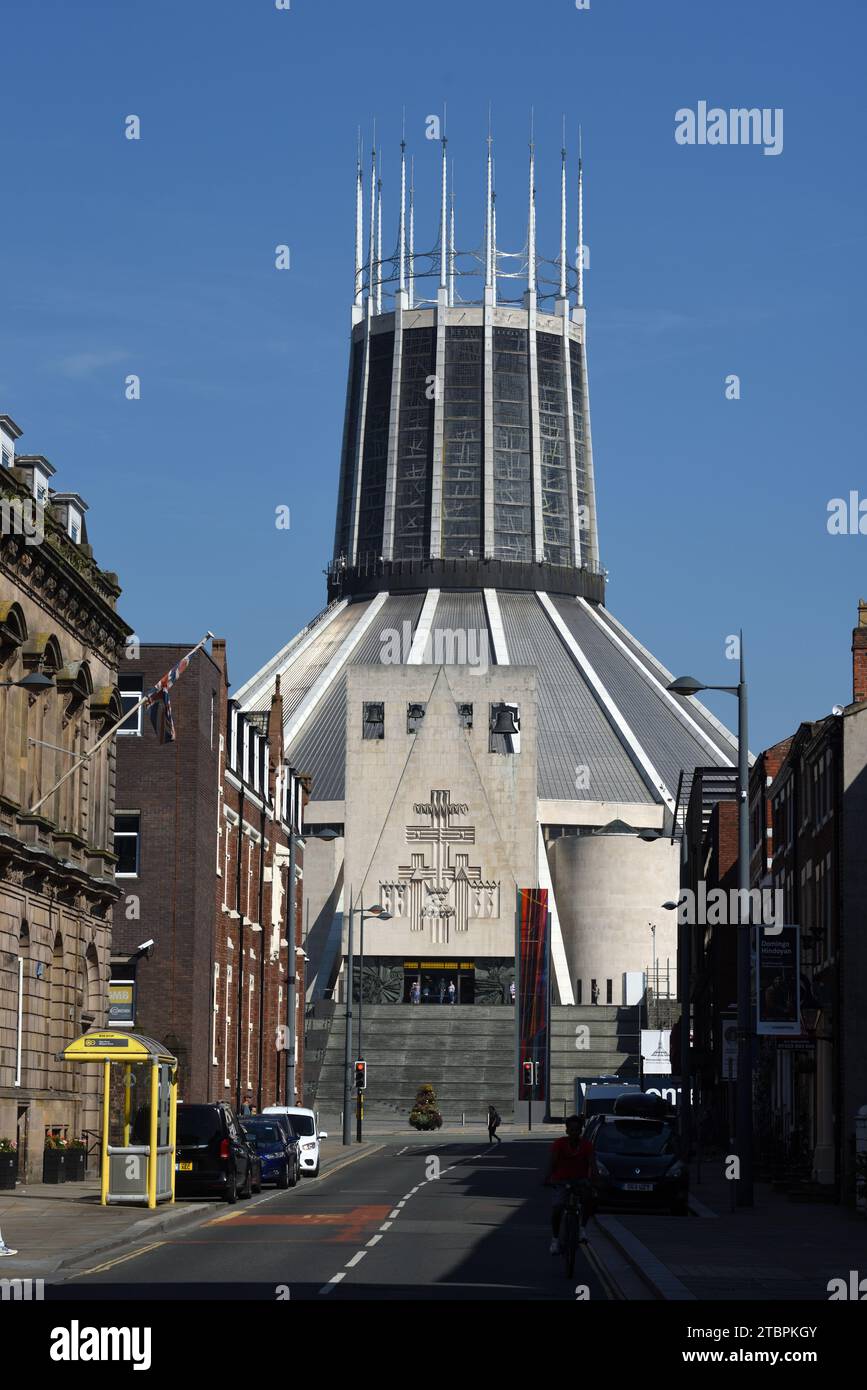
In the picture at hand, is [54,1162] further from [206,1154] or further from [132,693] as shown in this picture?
[132,693]

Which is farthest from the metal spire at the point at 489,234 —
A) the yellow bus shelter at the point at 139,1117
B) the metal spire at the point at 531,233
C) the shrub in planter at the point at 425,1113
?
the yellow bus shelter at the point at 139,1117

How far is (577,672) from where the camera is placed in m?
168

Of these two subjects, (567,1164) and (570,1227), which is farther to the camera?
(567,1164)

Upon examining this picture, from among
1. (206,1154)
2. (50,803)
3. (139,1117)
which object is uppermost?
(50,803)

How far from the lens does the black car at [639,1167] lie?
40000 millimetres

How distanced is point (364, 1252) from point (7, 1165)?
14.8 metres

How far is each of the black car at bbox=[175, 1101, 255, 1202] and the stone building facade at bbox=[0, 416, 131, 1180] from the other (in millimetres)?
4004

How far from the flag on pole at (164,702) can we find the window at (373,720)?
74830 millimetres

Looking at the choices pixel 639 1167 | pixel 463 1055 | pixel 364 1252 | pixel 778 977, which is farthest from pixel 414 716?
pixel 364 1252

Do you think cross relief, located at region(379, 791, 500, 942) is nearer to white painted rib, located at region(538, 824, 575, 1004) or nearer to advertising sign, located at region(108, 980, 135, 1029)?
white painted rib, located at region(538, 824, 575, 1004)

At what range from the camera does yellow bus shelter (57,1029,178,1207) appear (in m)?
37.5

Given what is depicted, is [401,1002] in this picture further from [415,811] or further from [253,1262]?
[253,1262]

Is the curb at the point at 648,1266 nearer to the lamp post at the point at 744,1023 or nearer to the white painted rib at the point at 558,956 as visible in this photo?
the lamp post at the point at 744,1023

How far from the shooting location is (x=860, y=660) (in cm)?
5156
